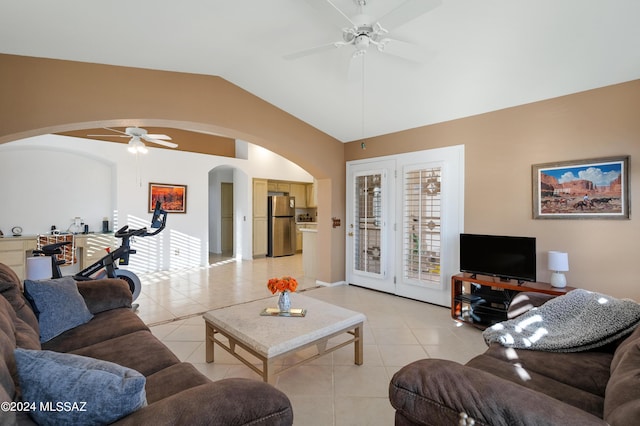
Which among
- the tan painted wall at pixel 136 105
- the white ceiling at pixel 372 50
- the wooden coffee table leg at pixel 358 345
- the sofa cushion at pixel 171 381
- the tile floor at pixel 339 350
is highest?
the white ceiling at pixel 372 50

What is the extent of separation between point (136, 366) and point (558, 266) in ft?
11.5

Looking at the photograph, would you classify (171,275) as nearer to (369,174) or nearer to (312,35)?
(369,174)

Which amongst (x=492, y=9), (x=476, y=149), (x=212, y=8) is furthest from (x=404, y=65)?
(x=212, y=8)

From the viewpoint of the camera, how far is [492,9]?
2.26 m

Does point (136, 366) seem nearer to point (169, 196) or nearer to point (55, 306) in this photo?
point (55, 306)

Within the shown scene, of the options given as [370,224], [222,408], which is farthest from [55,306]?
[370,224]

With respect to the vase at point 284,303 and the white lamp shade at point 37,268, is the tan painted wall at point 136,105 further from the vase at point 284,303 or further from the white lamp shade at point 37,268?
the vase at point 284,303

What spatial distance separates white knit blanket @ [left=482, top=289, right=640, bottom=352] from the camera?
1.65 m

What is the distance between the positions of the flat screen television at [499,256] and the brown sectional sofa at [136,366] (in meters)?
2.98

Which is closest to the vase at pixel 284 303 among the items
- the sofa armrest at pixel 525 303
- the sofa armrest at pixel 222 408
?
the sofa armrest at pixel 222 408

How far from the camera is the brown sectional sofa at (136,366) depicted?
3.06ft

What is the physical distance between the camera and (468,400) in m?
1.05

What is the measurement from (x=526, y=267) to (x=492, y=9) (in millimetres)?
2402

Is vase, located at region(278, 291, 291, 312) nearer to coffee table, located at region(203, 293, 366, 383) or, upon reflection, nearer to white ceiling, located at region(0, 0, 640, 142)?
coffee table, located at region(203, 293, 366, 383)
